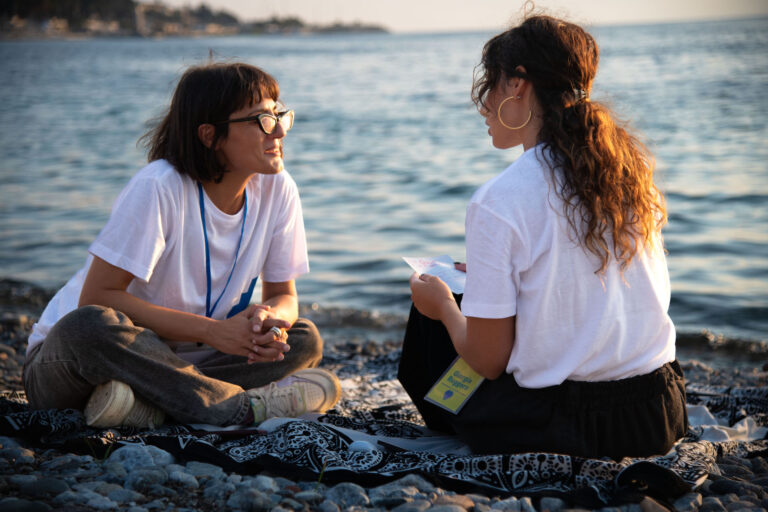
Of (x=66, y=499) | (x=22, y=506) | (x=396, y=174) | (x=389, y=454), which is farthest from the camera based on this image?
(x=396, y=174)

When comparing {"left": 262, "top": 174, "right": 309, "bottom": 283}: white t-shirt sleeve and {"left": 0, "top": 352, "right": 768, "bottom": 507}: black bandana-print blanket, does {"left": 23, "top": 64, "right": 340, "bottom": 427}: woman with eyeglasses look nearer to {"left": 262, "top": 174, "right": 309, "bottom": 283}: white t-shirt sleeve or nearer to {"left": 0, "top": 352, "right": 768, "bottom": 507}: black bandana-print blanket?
{"left": 262, "top": 174, "right": 309, "bottom": 283}: white t-shirt sleeve

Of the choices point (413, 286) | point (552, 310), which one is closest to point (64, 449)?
point (413, 286)

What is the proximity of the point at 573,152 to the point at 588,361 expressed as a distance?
72 centimetres

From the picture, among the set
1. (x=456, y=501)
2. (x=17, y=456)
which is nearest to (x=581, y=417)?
(x=456, y=501)

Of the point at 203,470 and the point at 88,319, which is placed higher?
the point at 88,319

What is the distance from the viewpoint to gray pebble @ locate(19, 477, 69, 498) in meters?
2.36

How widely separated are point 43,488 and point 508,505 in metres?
1.51

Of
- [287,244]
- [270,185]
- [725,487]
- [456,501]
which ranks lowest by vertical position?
[725,487]

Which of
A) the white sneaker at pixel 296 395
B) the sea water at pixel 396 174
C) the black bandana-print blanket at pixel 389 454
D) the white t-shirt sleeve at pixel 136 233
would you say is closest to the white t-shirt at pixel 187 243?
the white t-shirt sleeve at pixel 136 233

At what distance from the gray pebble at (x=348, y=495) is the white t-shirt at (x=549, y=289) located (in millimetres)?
679

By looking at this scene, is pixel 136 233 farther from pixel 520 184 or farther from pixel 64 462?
pixel 520 184

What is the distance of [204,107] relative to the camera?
131 inches

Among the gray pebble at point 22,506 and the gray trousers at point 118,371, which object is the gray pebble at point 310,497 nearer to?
the gray pebble at point 22,506

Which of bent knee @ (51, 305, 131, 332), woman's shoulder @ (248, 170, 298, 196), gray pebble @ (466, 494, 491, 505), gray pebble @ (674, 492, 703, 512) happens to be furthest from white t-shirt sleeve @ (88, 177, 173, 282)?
gray pebble @ (674, 492, 703, 512)
